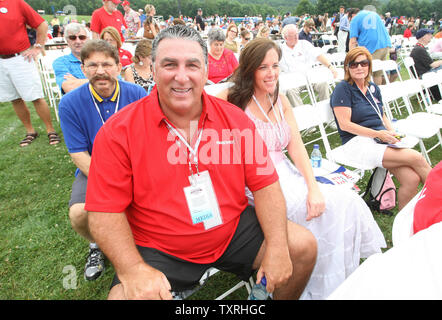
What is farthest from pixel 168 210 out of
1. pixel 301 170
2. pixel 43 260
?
pixel 43 260

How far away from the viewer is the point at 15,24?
13.2 feet

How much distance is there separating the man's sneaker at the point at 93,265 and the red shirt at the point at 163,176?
3.33ft

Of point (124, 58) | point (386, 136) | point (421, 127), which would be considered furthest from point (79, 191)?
point (421, 127)

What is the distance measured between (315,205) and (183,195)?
97 cm

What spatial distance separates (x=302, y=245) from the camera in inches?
62.6

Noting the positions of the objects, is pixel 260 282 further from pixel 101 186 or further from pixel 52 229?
pixel 52 229

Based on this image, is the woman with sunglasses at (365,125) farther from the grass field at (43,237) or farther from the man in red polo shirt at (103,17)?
the man in red polo shirt at (103,17)

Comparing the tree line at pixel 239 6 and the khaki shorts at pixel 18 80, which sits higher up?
the tree line at pixel 239 6

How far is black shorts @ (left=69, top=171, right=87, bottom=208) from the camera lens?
204 cm

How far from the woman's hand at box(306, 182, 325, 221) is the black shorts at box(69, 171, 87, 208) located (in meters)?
1.65

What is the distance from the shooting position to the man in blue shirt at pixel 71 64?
3.21 metres

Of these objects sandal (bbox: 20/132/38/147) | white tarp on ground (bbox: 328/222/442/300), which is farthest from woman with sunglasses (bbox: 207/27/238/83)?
white tarp on ground (bbox: 328/222/442/300)

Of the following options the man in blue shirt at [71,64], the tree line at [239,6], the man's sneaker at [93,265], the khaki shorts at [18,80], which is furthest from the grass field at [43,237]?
the tree line at [239,6]

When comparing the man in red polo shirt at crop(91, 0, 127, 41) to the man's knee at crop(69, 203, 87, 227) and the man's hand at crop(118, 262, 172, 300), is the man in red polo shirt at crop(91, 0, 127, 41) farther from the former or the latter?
the man's hand at crop(118, 262, 172, 300)
